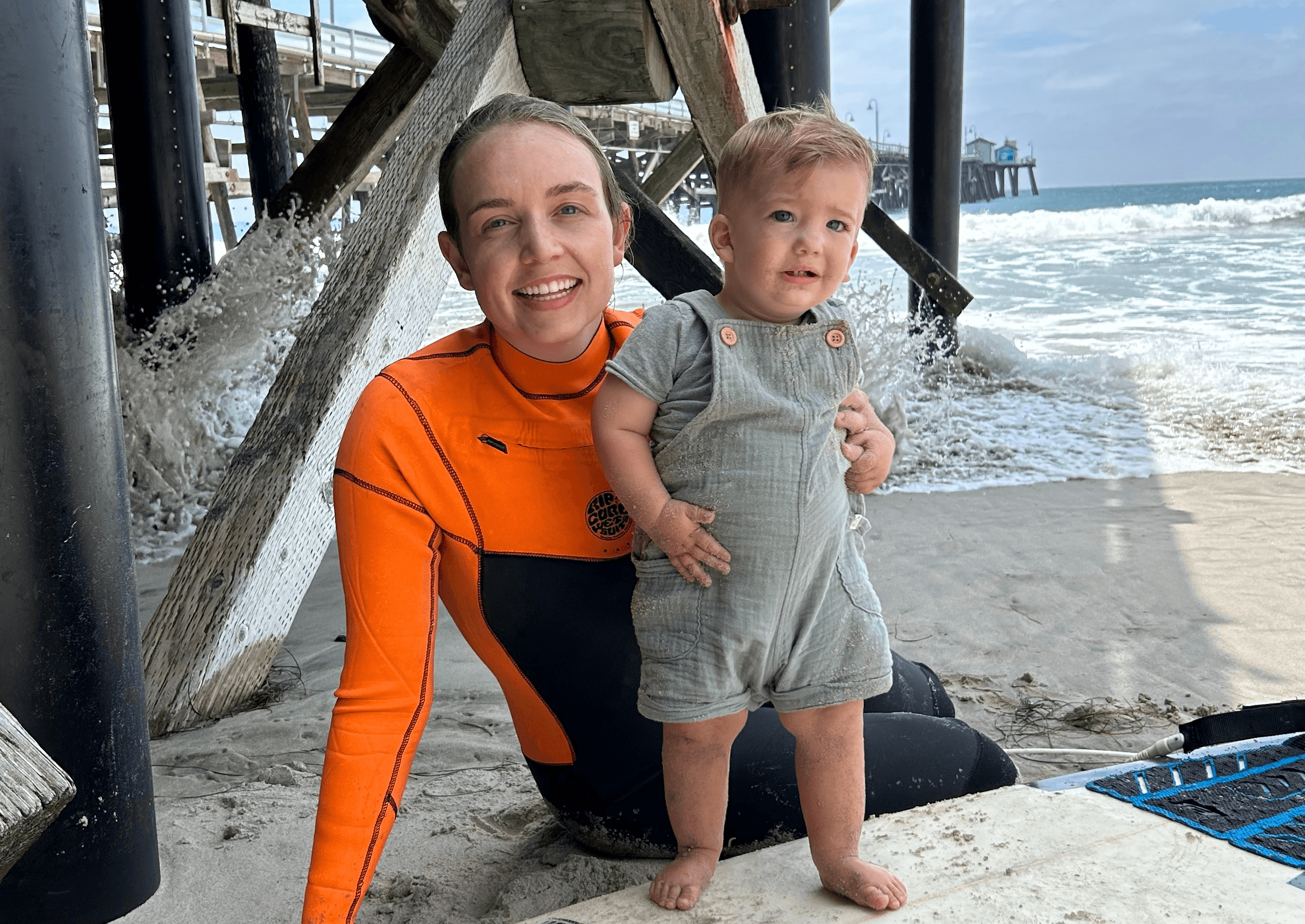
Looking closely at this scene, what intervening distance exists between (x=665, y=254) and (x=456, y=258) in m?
1.85

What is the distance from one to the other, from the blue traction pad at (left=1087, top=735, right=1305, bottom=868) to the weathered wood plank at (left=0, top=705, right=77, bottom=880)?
1.61m

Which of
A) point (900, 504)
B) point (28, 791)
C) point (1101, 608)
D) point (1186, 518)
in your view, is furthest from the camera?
point (900, 504)

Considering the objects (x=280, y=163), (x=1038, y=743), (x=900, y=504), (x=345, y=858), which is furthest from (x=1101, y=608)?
(x=280, y=163)

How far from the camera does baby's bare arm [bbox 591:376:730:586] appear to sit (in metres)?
1.50

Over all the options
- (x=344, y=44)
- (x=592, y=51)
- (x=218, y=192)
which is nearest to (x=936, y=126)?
(x=592, y=51)

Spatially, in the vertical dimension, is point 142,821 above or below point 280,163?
below

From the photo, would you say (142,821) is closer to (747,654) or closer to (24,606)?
(24,606)

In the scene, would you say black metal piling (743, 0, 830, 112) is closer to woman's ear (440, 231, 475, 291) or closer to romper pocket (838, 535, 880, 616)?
woman's ear (440, 231, 475, 291)

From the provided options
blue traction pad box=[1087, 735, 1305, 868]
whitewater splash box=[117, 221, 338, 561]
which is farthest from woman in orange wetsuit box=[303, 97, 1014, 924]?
whitewater splash box=[117, 221, 338, 561]

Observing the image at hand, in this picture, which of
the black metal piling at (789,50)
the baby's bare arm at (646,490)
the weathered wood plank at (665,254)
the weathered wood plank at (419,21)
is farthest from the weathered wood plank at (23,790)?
the black metal piling at (789,50)

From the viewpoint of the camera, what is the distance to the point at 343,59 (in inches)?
802

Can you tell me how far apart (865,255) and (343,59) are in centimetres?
1329

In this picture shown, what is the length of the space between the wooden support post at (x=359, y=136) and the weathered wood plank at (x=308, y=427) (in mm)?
1290

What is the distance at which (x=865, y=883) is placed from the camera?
1519mm
